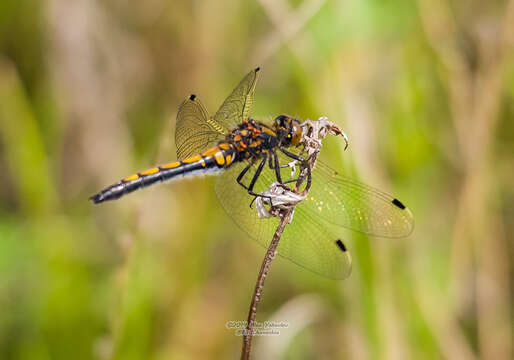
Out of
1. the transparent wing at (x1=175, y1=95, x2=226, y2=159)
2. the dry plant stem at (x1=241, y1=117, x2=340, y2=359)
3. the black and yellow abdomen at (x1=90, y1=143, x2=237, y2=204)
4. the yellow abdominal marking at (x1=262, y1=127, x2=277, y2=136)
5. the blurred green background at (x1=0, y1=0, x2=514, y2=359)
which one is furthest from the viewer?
the blurred green background at (x1=0, y1=0, x2=514, y2=359)

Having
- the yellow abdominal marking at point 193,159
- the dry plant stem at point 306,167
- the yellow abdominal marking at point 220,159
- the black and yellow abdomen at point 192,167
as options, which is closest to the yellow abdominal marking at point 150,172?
the black and yellow abdomen at point 192,167

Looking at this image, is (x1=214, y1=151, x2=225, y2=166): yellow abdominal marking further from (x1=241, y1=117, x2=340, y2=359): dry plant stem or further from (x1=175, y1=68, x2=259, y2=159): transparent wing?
(x1=241, y1=117, x2=340, y2=359): dry plant stem

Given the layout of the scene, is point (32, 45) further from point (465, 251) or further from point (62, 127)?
point (465, 251)

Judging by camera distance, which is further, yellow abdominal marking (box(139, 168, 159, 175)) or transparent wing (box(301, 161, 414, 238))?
yellow abdominal marking (box(139, 168, 159, 175))

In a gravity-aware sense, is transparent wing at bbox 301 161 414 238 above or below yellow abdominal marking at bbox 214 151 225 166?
below

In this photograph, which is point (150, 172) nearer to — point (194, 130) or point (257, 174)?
point (194, 130)

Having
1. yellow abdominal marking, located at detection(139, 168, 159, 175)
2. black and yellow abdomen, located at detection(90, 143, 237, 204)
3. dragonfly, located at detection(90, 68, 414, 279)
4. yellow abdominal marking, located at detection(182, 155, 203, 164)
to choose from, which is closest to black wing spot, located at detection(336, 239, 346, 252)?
dragonfly, located at detection(90, 68, 414, 279)

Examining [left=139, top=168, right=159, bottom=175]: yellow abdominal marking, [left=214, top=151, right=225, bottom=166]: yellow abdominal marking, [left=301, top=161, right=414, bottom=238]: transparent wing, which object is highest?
[left=214, top=151, right=225, bottom=166]: yellow abdominal marking

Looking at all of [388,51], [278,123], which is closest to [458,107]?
[388,51]
